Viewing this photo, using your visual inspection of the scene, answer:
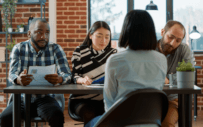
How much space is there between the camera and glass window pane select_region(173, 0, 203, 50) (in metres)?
4.02

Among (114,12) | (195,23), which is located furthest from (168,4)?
(114,12)

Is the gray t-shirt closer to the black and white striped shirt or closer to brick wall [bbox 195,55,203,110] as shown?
the black and white striped shirt

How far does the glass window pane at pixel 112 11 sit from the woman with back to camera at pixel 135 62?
9.26ft

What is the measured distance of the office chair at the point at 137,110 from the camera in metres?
1.08

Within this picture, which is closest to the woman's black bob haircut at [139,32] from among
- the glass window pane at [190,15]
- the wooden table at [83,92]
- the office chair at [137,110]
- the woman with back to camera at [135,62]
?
the woman with back to camera at [135,62]

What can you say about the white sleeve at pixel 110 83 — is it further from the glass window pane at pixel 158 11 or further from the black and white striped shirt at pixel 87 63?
the glass window pane at pixel 158 11

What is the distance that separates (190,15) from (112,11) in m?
1.34

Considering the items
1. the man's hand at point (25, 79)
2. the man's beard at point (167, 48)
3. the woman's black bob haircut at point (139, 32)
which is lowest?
the man's hand at point (25, 79)

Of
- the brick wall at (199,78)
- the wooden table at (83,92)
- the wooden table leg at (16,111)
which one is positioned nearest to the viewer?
the wooden table at (83,92)

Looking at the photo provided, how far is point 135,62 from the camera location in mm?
1237

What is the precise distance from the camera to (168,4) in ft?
13.1

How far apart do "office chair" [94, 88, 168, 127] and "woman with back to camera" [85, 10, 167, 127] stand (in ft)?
0.43

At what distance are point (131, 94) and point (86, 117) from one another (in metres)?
0.90

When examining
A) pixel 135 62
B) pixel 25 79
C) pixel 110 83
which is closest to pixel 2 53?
pixel 25 79
